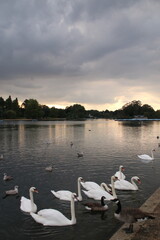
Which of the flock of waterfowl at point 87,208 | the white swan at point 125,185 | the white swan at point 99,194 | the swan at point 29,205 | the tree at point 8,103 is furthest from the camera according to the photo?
the tree at point 8,103

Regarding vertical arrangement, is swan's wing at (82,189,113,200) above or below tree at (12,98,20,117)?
below

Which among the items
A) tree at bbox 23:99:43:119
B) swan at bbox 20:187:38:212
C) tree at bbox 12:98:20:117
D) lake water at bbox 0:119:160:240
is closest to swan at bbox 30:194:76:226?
lake water at bbox 0:119:160:240

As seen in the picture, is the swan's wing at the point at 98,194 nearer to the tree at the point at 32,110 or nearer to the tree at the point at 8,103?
the tree at the point at 32,110

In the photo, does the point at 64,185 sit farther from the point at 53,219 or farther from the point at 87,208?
the point at 53,219

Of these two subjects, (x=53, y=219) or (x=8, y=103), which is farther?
(x=8, y=103)

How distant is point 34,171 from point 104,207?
939 cm

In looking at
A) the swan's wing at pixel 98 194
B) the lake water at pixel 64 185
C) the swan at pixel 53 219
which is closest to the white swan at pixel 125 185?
the lake water at pixel 64 185

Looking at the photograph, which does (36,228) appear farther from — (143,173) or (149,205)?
(143,173)

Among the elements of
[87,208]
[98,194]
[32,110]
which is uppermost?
→ [32,110]

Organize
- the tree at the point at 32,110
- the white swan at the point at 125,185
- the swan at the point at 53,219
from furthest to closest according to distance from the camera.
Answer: the tree at the point at 32,110
the white swan at the point at 125,185
the swan at the point at 53,219

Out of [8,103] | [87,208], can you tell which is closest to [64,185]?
[87,208]

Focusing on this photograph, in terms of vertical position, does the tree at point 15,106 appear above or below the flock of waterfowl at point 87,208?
above

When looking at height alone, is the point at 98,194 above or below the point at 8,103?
below

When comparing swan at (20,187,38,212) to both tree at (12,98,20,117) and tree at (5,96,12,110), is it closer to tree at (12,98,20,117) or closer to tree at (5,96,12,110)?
tree at (12,98,20,117)
